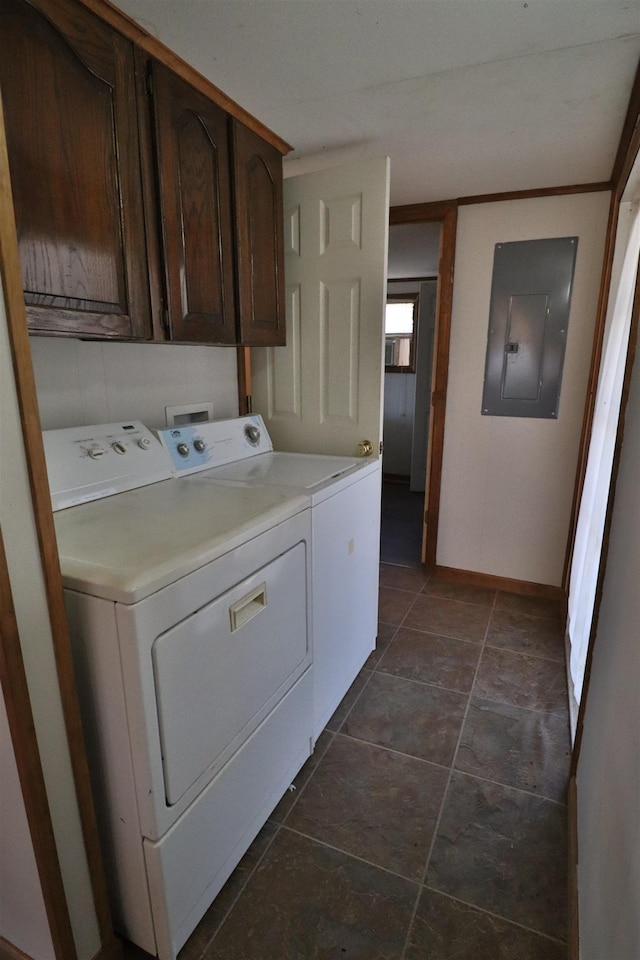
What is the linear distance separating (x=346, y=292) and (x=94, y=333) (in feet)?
3.67

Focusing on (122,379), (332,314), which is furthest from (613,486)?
(122,379)

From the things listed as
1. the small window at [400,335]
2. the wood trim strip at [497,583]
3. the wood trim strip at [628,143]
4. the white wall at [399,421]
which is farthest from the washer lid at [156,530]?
the small window at [400,335]

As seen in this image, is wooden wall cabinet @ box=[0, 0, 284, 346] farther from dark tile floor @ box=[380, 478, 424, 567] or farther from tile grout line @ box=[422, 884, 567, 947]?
dark tile floor @ box=[380, 478, 424, 567]

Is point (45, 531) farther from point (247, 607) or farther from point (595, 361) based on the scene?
point (595, 361)

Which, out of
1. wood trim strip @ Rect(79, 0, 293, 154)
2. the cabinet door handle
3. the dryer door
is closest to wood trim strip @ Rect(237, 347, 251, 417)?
wood trim strip @ Rect(79, 0, 293, 154)

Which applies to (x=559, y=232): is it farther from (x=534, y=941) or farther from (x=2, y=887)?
(x=2, y=887)

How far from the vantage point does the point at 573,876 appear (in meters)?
1.28

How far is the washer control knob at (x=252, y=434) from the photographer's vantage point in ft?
7.03

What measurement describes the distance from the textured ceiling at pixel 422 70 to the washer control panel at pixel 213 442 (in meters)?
1.09

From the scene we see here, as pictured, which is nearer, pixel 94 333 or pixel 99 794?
pixel 99 794

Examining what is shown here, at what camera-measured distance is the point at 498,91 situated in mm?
1541

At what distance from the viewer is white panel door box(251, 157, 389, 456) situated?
196 centimetres

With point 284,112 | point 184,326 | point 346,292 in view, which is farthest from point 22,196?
point 346,292

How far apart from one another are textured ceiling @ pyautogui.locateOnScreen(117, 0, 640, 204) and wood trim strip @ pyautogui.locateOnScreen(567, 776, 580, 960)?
209 centimetres
